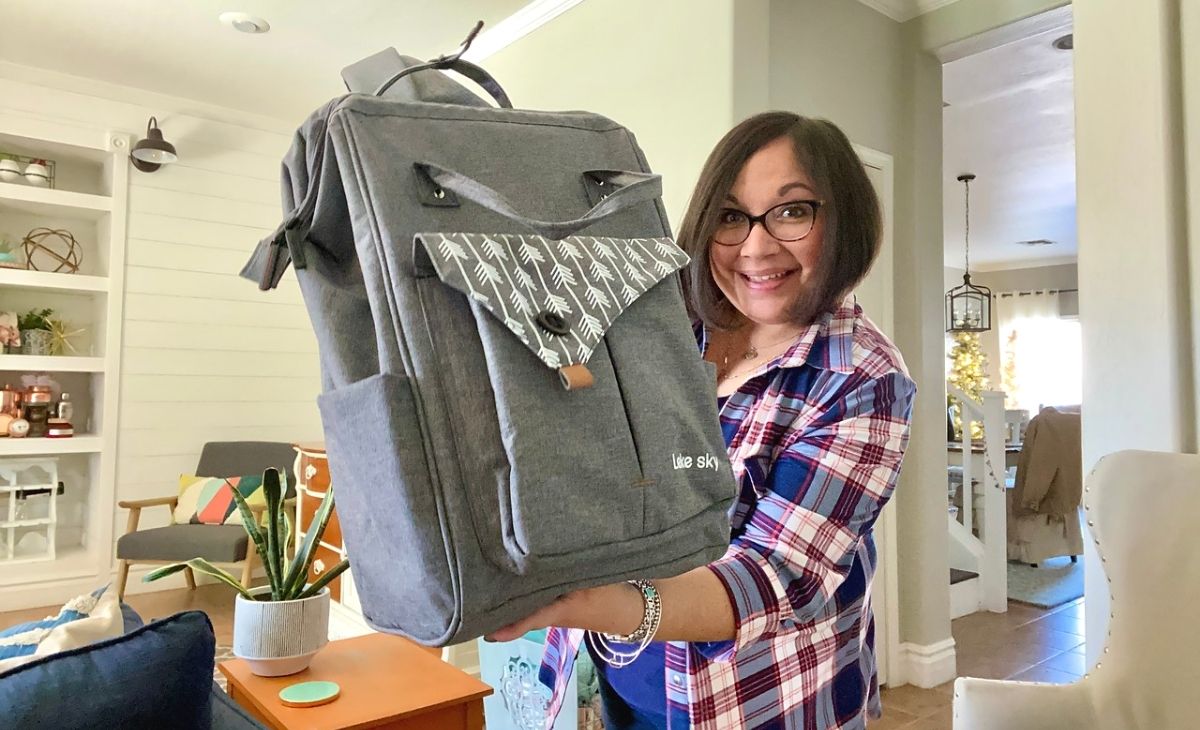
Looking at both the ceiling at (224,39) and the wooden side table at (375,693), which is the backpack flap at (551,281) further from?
the ceiling at (224,39)

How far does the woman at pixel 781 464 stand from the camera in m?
0.78

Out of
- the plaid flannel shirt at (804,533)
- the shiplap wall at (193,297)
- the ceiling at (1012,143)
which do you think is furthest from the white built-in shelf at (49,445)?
the ceiling at (1012,143)

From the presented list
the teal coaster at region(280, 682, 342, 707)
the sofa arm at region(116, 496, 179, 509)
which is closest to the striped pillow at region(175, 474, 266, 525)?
the sofa arm at region(116, 496, 179, 509)

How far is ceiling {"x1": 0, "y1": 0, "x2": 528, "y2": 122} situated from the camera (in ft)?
10.4

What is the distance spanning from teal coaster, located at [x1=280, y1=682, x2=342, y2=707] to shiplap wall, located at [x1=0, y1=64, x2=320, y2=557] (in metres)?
3.20

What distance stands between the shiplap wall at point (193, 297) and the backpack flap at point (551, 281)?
4.30 m

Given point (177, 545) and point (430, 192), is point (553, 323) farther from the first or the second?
point (177, 545)

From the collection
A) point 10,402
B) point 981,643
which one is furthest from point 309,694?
point 10,402

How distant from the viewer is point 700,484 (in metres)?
0.63

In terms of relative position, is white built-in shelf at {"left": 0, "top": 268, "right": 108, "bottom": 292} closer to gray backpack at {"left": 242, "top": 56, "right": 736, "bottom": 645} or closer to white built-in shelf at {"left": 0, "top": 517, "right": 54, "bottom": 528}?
white built-in shelf at {"left": 0, "top": 517, "right": 54, "bottom": 528}

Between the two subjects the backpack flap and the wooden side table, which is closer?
the backpack flap

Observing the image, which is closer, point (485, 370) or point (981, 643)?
point (485, 370)

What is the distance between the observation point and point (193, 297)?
4.39 m

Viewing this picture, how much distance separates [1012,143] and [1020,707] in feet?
15.2
